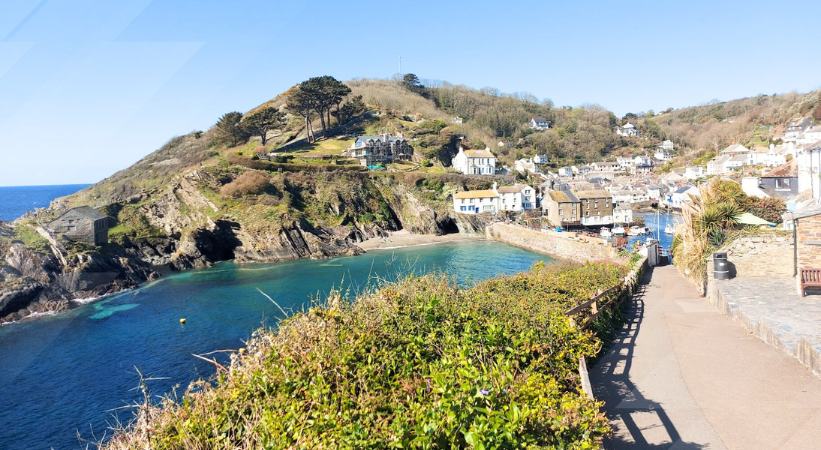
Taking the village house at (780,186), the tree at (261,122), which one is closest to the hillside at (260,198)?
the tree at (261,122)

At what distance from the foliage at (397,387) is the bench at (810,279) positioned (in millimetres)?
9311

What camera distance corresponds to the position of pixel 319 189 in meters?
68.6

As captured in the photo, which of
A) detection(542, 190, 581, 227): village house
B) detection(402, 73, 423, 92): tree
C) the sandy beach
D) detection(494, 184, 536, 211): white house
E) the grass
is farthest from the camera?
detection(402, 73, 423, 92): tree

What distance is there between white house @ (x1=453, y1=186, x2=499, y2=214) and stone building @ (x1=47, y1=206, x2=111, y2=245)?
46177 mm

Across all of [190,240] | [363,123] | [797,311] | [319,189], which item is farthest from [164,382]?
[363,123]

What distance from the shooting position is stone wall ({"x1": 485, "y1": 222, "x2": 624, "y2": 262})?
4288cm

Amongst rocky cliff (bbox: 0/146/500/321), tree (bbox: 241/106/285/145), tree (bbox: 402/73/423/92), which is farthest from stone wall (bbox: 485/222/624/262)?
tree (bbox: 402/73/423/92)

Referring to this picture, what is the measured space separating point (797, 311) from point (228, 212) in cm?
5573

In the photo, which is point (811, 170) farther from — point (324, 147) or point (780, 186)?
point (324, 147)

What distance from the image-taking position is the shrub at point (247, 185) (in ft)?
201

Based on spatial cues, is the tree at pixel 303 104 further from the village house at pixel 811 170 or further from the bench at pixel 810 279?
the bench at pixel 810 279

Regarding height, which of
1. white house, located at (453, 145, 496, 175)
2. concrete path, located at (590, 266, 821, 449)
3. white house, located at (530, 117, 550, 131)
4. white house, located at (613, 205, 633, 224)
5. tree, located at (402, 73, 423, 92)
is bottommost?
white house, located at (613, 205, 633, 224)

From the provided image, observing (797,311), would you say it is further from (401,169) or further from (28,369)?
(401,169)

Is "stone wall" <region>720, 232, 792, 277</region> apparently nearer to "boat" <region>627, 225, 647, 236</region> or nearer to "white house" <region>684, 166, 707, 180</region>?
"boat" <region>627, 225, 647, 236</region>
